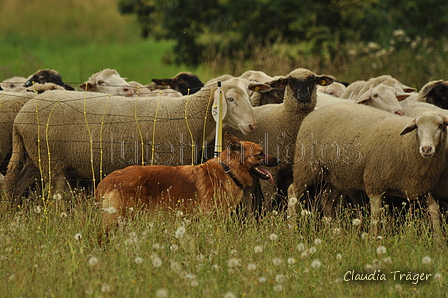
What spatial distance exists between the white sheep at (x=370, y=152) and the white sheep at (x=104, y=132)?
34.8 inches

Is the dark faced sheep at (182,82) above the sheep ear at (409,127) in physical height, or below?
below

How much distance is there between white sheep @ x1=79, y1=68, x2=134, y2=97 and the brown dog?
349cm

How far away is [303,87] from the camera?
25.4 feet

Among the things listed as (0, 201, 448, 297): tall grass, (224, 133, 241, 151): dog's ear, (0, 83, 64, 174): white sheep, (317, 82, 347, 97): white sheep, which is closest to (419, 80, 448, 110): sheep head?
(317, 82, 347, 97): white sheep

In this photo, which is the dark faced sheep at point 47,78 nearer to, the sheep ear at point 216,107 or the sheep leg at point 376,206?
the sheep ear at point 216,107

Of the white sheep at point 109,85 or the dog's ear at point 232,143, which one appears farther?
the white sheep at point 109,85

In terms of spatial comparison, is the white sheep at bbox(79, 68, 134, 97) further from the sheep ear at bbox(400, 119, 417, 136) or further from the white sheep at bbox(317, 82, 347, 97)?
the sheep ear at bbox(400, 119, 417, 136)

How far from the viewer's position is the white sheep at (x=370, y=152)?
603 cm

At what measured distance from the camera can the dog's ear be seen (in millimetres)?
6156

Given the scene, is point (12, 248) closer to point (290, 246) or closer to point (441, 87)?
point (290, 246)

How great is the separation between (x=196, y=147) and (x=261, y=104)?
6.12ft

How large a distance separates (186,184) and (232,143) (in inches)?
22.9

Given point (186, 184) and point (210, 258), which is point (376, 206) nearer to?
point (186, 184)

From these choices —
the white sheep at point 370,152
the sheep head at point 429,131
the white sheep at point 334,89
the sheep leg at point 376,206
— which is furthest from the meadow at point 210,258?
the white sheep at point 334,89
